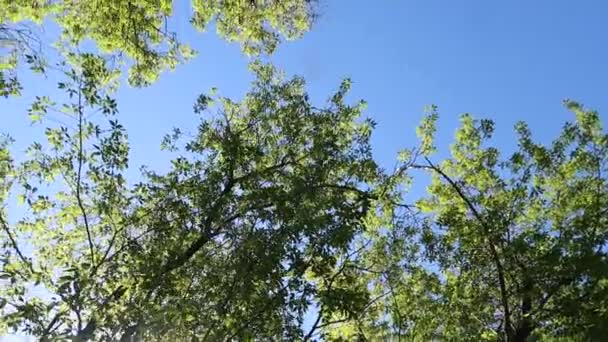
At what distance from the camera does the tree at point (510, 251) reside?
1145 centimetres

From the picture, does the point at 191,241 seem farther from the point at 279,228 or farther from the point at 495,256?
the point at 495,256

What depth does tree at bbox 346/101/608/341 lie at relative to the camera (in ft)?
37.6

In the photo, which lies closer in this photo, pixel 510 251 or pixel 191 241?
pixel 191 241

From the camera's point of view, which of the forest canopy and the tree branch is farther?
the tree branch

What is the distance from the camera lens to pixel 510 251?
12023 millimetres

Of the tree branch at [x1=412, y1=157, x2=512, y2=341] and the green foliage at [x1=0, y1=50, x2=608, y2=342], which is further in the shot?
the tree branch at [x1=412, y1=157, x2=512, y2=341]

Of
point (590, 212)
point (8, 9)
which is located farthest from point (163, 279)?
point (590, 212)

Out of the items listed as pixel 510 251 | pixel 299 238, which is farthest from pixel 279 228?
pixel 510 251

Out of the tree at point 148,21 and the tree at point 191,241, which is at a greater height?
the tree at point 148,21

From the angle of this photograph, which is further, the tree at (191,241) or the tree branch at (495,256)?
the tree branch at (495,256)

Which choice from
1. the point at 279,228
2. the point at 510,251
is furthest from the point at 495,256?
the point at 279,228

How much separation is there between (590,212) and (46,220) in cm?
1061

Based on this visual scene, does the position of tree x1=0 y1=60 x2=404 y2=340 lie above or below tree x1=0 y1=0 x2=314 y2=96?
below

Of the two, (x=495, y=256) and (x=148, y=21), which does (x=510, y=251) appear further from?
(x=148, y=21)
